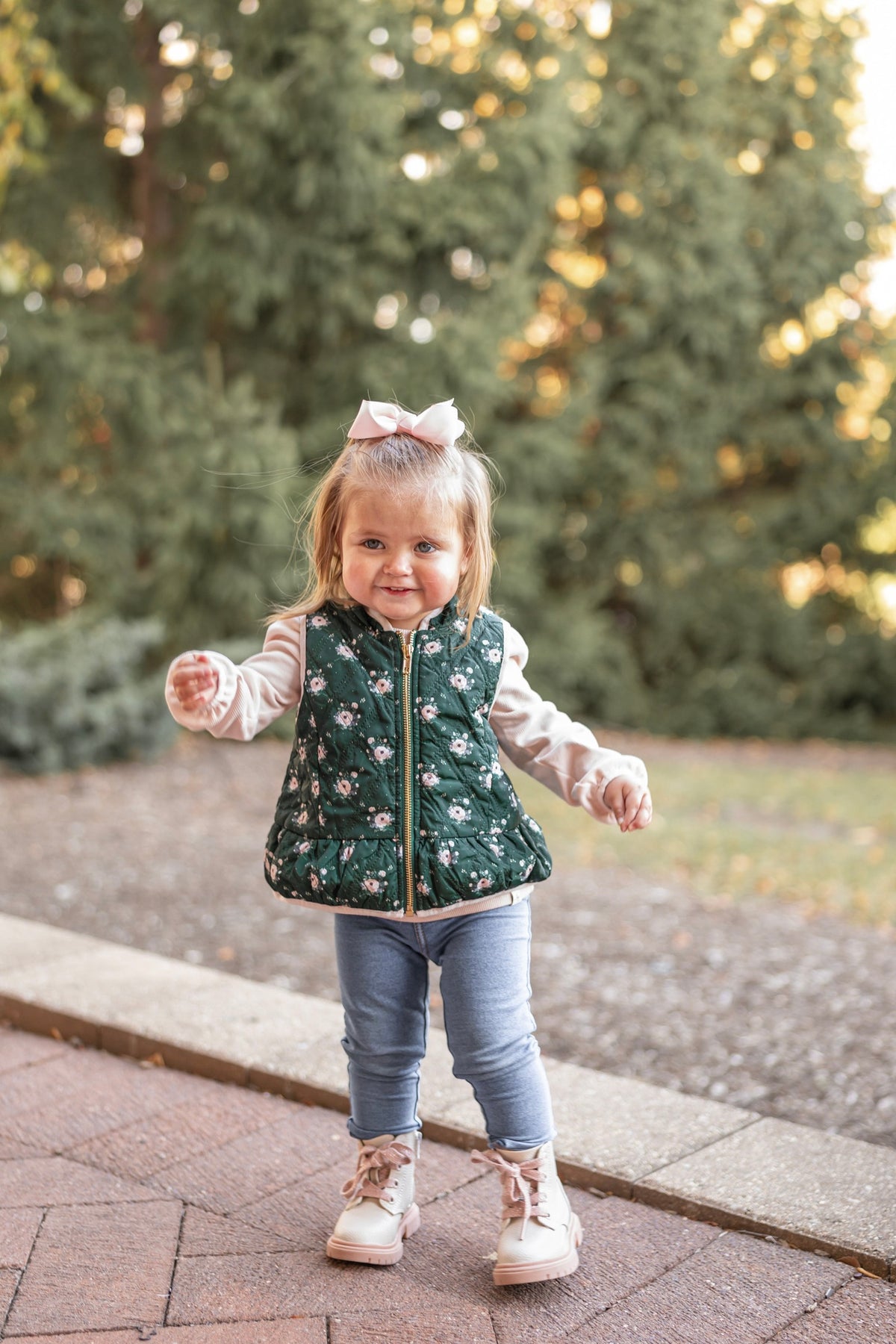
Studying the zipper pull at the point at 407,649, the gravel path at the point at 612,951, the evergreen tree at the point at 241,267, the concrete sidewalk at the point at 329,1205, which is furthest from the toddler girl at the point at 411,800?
the evergreen tree at the point at 241,267

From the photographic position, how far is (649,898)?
520cm

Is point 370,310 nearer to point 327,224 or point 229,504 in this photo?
point 327,224

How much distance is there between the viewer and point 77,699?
712cm

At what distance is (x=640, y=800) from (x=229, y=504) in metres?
6.94

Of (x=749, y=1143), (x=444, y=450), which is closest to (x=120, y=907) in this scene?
(x=749, y=1143)

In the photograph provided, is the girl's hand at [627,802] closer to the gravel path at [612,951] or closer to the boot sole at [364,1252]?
the boot sole at [364,1252]

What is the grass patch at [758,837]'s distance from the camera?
5.61 m

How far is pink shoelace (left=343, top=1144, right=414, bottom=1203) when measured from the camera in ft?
7.34

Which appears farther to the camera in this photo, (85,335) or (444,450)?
(85,335)

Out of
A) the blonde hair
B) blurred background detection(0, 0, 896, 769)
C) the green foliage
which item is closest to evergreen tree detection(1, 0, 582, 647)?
blurred background detection(0, 0, 896, 769)

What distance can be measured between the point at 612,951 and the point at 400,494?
8.59 feet

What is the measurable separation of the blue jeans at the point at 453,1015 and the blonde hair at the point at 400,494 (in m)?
0.49

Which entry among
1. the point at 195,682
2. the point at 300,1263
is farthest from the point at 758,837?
the point at 195,682

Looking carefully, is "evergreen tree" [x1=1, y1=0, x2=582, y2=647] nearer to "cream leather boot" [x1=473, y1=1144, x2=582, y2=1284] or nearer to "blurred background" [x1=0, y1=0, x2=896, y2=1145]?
"blurred background" [x1=0, y1=0, x2=896, y2=1145]
